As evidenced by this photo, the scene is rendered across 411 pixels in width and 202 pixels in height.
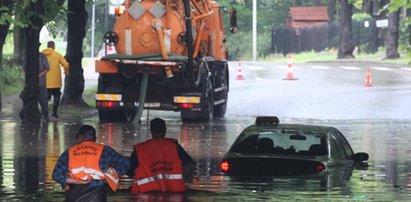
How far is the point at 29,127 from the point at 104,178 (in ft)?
53.2

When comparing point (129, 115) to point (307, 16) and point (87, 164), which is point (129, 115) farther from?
point (307, 16)

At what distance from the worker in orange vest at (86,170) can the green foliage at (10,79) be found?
25832 millimetres

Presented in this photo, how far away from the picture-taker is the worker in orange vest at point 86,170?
10359 mm

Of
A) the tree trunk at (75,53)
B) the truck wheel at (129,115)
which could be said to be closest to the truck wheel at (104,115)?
the truck wheel at (129,115)

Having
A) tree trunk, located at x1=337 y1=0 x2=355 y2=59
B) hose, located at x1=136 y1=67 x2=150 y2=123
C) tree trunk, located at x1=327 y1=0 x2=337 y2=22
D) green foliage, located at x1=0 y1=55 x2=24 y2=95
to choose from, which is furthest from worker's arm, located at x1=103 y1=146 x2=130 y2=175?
tree trunk, located at x1=327 y1=0 x2=337 y2=22

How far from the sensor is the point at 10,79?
3875 cm

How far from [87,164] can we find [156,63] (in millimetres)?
16583

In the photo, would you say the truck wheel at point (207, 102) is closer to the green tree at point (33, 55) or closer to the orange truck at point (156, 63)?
the orange truck at point (156, 63)

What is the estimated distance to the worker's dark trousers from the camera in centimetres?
1032

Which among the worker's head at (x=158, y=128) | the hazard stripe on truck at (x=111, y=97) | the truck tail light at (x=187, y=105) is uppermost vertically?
the worker's head at (x=158, y=128)

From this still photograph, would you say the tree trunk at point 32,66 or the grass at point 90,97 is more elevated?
the tree trunk at point 32,66

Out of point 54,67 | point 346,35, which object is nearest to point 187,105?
point 54,67

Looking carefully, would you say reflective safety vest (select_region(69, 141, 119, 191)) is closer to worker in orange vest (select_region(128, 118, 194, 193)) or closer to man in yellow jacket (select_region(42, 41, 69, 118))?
worker in orange vest (select_region(128, 118, 194, 193))

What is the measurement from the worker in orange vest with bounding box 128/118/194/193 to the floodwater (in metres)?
0.27
